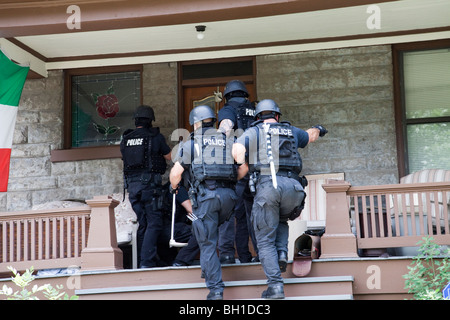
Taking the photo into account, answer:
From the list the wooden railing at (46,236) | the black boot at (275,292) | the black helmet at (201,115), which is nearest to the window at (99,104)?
the wooden railing at (46,236)

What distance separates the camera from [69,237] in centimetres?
792

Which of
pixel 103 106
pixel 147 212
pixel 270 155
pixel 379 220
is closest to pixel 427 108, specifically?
pixel 379 220

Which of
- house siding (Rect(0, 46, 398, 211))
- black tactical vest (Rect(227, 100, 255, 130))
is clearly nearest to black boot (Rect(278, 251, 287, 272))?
black tactical vest (Rect(227, 100, 255, 130))

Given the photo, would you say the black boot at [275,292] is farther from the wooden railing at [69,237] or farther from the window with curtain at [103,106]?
the window with curtain at [103,106]

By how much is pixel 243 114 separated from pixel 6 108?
3.15 m

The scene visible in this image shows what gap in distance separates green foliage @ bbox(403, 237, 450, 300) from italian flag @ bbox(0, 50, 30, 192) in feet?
16.7

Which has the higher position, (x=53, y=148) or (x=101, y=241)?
(x=53, y=148)

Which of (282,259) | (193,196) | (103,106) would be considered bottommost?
(282,259)

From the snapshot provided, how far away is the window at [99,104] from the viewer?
10.6m

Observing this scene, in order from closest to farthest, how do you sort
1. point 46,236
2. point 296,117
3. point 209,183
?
point 209,183
point 46,236
point 296,117

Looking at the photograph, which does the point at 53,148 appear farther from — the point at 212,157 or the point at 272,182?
the point at 272,182

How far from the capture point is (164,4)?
816 cm

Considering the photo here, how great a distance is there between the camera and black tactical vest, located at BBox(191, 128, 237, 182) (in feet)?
22.6
